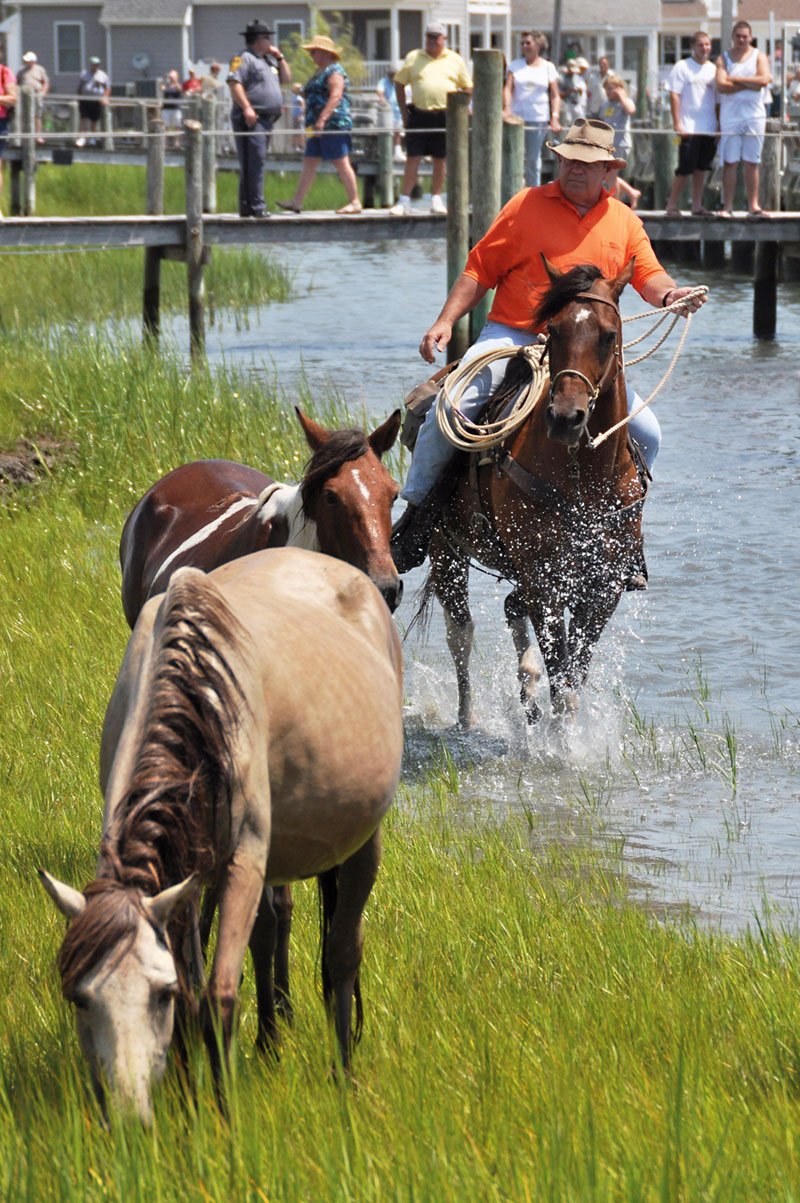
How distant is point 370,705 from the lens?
354 cm

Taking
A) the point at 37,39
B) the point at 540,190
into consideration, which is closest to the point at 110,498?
the point at 540,190

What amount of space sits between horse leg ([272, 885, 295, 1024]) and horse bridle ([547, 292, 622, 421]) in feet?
9.17

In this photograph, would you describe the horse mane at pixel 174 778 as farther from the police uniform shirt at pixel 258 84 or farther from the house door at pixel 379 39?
the house door at pixel 379 39

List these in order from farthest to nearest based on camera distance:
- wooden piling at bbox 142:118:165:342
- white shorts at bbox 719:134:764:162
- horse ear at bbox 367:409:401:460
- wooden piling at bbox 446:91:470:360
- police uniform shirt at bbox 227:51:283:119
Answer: wooden piling at bbox 142:118:165:342 → white shorts at bbox 719:134:764:162 → police uniform shirt at bbox 227:51:283:119 → wooden piling at bbox 446:91:470:360 → horse ear at bbox 367:409:401:460

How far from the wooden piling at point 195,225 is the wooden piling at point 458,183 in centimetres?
336

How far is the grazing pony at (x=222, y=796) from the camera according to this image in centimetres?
268

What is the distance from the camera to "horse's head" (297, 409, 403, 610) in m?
4.77

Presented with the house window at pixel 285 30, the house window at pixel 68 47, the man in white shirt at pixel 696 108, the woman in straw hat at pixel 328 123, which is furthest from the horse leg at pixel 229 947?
the house window at pixel 68 47

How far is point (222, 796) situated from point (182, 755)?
0.11 meters

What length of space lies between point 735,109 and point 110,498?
10.6 m

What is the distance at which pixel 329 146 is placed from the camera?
17.8 meters

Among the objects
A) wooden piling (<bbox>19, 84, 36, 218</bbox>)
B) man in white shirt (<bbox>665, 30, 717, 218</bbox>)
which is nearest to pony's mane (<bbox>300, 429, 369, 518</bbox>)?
man in white shirt (<bbox>665, 30, 717, 218</bbox>)

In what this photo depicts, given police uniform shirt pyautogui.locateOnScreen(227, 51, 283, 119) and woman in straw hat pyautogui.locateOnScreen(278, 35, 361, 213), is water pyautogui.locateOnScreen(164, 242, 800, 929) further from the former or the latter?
police uniform shirt pyautogui.locateOnScreen(227, 51, 283, 119)

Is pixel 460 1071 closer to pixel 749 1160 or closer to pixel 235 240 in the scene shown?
pixel 749 1160
